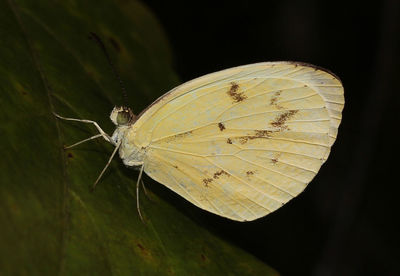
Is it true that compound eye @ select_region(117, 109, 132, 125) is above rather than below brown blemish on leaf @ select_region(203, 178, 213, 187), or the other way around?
above

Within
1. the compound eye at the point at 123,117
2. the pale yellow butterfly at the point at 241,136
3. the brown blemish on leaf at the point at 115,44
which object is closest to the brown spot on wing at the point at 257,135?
the pale yellow butterfly at the point at 241,136

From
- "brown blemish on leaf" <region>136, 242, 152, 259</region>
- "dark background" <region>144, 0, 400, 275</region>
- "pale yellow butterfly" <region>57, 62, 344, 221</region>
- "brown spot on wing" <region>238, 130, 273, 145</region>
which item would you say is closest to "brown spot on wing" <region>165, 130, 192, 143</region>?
"pale yellow butterfly" <region>57, 62, 344, 221</region>

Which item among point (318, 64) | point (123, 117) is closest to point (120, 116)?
point (123, 117)

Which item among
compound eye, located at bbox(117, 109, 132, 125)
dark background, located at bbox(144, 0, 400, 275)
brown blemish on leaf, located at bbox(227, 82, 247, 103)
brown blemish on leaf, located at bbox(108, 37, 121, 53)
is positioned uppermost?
brown blemish on leaf, located at bbox(108, 37, 121, 53)

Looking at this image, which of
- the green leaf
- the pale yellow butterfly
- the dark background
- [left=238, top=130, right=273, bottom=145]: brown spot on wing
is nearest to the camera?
the green leaf

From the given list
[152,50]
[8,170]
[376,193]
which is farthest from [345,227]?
[8,170]

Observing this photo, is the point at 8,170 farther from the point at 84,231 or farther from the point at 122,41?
the point at 122,41

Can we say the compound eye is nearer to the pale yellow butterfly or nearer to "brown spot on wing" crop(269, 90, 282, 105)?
the pale yellow butterfly

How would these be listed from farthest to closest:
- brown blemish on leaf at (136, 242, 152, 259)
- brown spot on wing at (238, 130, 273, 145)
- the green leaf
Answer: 1. brown spot on wing at (238, 130, 273, 145)
2. brown blemish on leaf at (136, 242, 152, 259)
3. the green leaf
